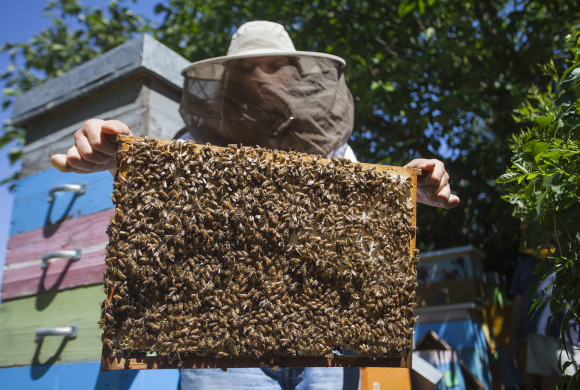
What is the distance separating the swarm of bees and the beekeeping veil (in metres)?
0.49

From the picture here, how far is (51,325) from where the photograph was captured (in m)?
2.80

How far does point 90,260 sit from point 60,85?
1452 millimetres

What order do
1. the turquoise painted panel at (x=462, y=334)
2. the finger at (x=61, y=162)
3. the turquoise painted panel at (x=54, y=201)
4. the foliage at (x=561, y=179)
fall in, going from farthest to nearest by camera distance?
the turquoise painted panel at (x=462, y=334) < the turquoise painted panel at (x=54, y=201) < the finger at (x=61, y=162) < the foliage at (x=561, y=179)

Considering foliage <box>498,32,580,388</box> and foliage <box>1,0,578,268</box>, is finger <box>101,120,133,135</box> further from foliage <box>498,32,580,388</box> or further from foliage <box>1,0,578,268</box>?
foliage <box>1,0,578,268</box>

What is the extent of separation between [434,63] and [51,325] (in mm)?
5025

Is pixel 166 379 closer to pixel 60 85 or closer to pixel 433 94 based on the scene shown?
pixel 60 85

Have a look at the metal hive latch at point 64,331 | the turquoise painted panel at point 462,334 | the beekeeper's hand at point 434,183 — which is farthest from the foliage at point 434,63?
the metal hive latch at point 64,331

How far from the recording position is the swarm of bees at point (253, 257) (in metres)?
1.58

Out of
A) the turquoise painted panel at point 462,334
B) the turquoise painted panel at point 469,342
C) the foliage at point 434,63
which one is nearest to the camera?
the turquoise painted panel at point 469,342

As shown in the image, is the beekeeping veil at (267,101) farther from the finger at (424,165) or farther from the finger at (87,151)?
the finger at (87,151)

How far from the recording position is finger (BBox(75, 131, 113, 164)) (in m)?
1.79

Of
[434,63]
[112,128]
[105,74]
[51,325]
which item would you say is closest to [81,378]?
[51,325]

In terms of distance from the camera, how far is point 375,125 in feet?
21.4

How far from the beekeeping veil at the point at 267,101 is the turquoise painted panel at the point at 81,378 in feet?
4.16
